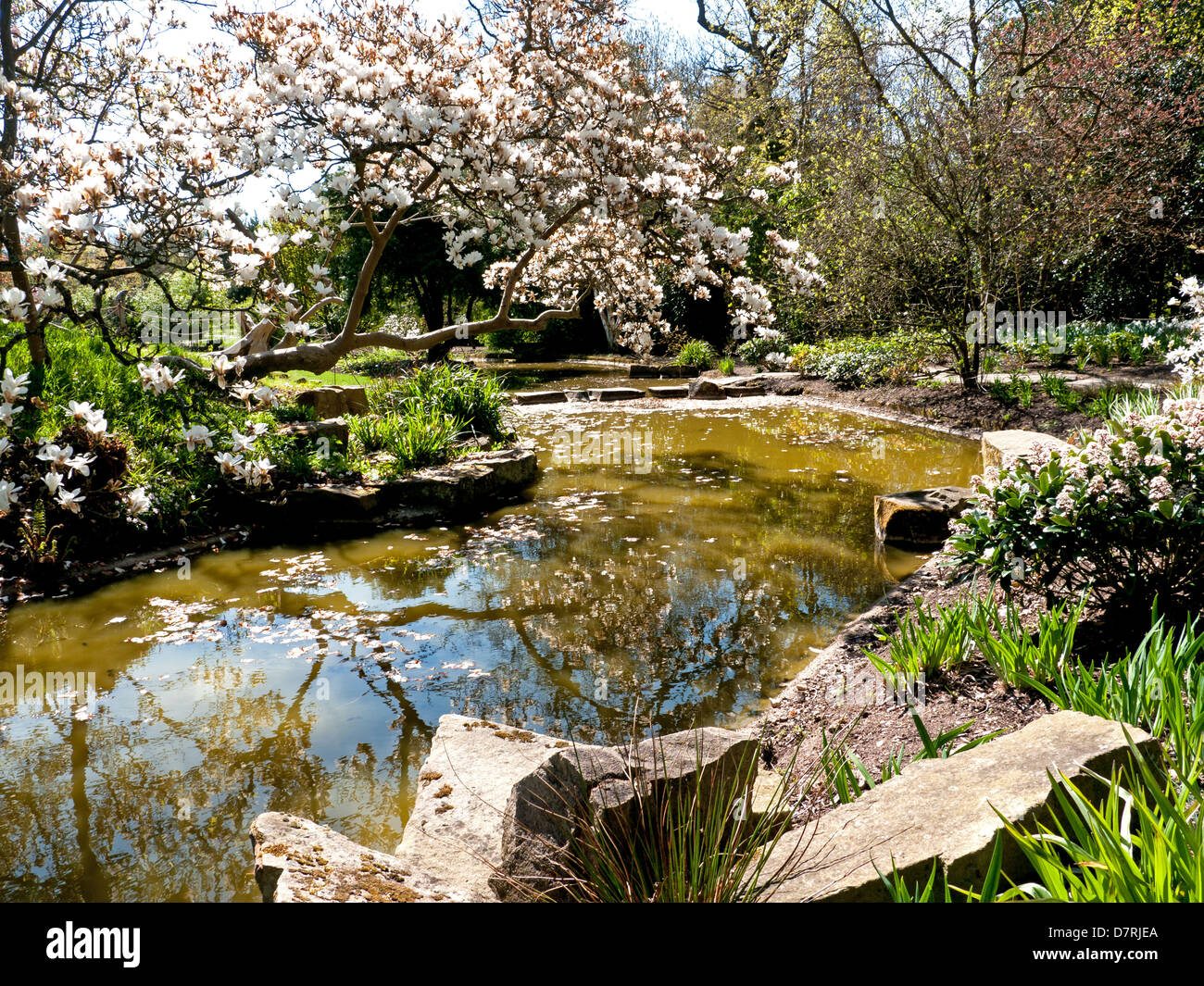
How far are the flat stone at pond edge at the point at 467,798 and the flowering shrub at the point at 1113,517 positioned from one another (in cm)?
241

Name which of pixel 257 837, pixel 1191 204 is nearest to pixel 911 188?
pixel 1191 204

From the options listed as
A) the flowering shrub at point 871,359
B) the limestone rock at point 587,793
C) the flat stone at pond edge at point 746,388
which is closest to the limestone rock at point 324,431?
the limestone rock at point 587,793

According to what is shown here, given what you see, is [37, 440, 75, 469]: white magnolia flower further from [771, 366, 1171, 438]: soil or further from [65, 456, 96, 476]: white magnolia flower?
[771, 366, 1171, 438]: soil

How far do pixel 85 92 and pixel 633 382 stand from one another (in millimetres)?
11553

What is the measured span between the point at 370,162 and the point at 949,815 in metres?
7.90

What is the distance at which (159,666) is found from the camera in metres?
4.50

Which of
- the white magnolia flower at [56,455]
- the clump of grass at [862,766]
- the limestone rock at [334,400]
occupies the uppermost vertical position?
the limestone rock at [334,400]

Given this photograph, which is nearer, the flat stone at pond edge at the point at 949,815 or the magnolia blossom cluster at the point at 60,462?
the flat stone at pond edge at the point at 949,815

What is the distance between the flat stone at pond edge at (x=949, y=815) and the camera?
186cm

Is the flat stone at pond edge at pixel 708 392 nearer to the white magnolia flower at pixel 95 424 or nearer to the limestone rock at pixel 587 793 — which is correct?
the white magnolia flower at pixel 95 424

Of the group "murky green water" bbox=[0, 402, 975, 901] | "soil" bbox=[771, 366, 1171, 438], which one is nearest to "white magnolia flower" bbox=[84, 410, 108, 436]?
"murky green water" bbox=[0, 402, 975, 901]

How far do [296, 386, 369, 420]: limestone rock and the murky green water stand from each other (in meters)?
3.79

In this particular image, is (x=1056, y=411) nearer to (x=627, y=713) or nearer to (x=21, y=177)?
(x=627, y=713)

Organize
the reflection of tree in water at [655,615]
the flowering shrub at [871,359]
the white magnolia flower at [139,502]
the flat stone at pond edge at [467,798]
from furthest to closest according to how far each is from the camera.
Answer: the flowering shrub at [871,359]
the white magnolia flower at [139,502]
the reflection of tree in water at [655,615]
the flat stone at pond edge at [467,798]
